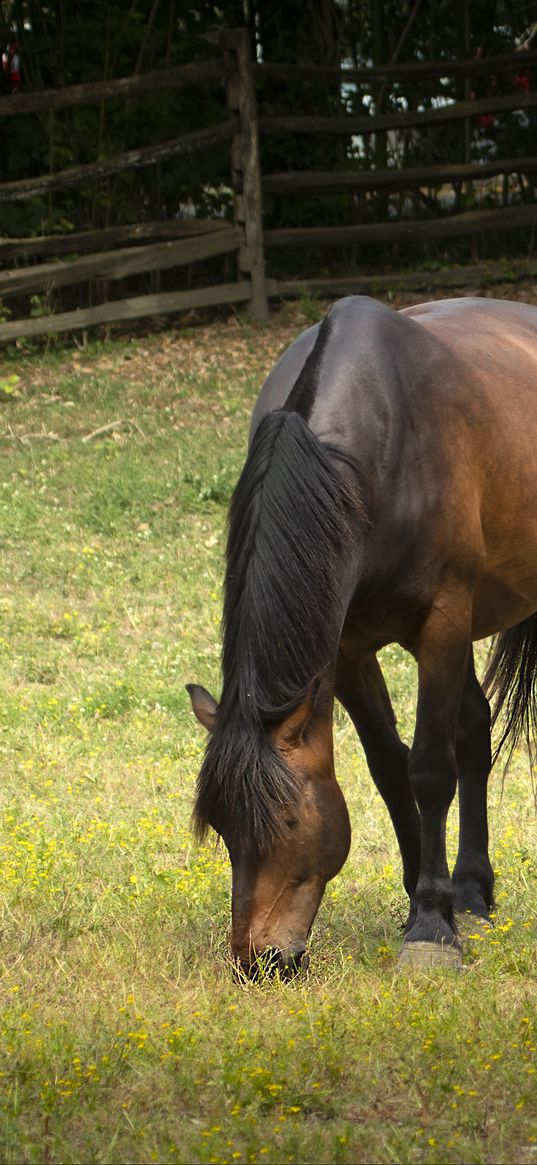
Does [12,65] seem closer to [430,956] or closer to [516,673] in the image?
[516,673]

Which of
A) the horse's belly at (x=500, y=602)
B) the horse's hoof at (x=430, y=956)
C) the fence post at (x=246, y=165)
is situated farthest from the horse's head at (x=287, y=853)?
the fence post at (x=246, y=165)

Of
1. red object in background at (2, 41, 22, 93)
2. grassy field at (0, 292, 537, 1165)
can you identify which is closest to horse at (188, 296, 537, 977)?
grassy field at (0, 292, 537, 1165)

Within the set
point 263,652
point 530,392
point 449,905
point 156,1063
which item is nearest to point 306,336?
point 530,392

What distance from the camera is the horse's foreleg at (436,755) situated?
4.35 m

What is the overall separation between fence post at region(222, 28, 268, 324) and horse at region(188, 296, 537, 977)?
28.0 ft

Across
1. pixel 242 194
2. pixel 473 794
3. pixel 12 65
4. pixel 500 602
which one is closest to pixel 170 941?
pixel 473 794

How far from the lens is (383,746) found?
475 centimetres

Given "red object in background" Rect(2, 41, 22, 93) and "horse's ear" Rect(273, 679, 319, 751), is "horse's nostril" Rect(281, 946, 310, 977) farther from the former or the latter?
"red object in background" Rect(2, 41, 22, 93)

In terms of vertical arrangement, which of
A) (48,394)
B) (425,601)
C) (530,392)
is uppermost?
(530,392)

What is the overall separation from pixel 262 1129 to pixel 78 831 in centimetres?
243

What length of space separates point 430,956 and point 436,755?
0.58 meters

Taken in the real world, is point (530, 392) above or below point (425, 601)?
above

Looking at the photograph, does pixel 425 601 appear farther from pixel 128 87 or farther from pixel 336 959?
pixel 128 87

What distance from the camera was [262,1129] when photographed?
3.05 meters
